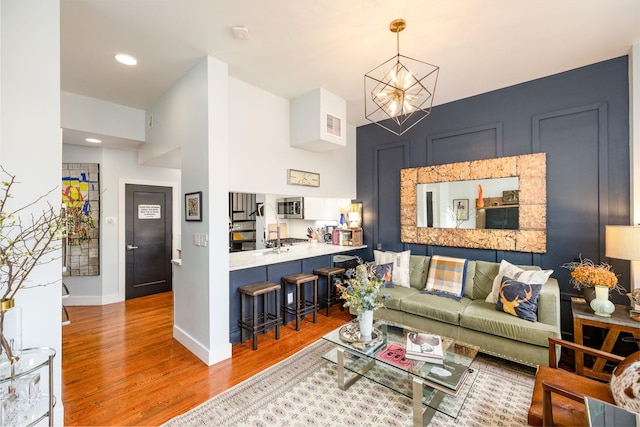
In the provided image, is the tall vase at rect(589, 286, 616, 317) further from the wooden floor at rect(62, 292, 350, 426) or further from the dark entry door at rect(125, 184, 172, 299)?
the dark entry door at rect(125, 184, 172, 299)

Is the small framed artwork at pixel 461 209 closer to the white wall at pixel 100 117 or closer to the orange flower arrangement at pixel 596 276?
the orange flower arrangement at pixel 596 276

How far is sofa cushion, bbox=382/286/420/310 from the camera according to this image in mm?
3359

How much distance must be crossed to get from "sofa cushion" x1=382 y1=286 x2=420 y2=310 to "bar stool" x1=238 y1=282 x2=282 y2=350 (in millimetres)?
1362

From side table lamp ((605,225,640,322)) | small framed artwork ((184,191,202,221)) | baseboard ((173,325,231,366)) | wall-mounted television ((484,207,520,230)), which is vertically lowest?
baseboard ((173,325,231,366))

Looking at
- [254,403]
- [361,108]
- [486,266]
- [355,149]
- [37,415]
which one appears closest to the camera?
[37,415]

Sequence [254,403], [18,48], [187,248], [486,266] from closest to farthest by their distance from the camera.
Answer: [18,48], [254,403], [187,248], [486,266]

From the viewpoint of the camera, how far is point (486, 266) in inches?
136

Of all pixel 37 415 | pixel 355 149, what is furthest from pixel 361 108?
pixel 37 415

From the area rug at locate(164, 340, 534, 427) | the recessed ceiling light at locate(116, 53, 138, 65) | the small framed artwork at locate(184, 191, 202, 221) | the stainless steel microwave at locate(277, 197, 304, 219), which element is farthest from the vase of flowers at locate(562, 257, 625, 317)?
the recessed ceiling light at locate(116, 53, 138, 65)

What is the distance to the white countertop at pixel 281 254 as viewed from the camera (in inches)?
133

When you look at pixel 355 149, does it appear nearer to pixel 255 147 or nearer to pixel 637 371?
pixel 255 147

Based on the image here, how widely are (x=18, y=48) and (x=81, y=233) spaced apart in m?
3.74

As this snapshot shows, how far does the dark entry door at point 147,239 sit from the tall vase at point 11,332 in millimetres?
3654

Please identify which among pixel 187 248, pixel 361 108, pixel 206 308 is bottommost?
pixel 206 308
